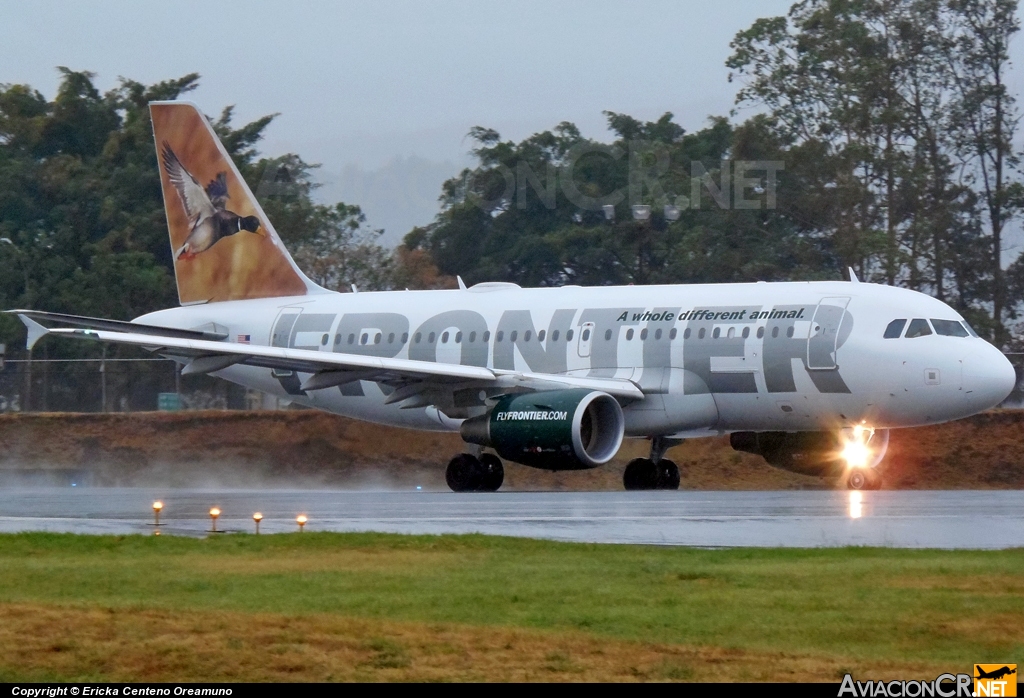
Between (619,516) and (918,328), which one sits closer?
(619,516)

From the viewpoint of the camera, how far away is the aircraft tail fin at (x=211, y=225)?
3222 cm

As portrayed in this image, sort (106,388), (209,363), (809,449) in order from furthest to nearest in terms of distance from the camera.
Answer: (106,388) → (809,449) → (209,363)

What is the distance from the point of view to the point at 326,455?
117 feet

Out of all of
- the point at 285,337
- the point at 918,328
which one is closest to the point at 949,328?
the point at 918,328

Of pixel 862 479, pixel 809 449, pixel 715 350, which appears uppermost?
pixel 715 350

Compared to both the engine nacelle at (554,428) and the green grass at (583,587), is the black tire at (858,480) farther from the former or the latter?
the green grass at (583,587)

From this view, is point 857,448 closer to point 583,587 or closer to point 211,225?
point 211,225

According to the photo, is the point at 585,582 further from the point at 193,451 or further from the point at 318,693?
the point at 193,451

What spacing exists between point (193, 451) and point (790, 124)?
27253mm

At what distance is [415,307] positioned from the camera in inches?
1187

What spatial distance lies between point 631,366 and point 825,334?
3.16 metres

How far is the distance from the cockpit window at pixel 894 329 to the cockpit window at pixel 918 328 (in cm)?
11

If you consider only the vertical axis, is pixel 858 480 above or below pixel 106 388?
below

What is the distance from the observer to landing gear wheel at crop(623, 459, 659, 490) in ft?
90.8
